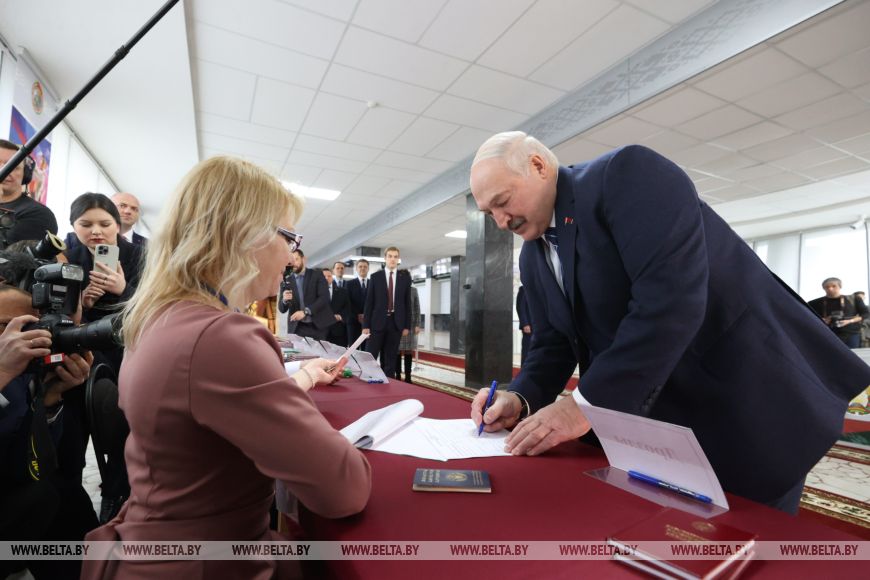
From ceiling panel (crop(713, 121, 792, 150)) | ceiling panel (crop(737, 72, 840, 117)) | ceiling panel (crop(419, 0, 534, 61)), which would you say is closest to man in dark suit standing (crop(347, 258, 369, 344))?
ceiling panel (crop(419, 0, 534, 61))

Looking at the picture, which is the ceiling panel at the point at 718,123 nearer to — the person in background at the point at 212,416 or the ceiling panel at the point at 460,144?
the ceiling panel at the point at 460,144

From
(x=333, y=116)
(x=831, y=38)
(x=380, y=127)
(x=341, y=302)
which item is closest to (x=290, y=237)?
(x=831, y=38)

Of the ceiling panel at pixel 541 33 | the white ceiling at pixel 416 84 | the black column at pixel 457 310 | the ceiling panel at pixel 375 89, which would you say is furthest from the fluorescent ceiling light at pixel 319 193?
the black column at pixel 457 310

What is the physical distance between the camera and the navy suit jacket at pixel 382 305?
5438mm

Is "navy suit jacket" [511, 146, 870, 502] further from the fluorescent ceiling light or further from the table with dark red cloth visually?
the fluorescent ceiling light

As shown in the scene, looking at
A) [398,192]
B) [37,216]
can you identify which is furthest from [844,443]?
[398,192]

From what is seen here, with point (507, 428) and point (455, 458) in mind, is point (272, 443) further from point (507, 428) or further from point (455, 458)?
point (507, 428)

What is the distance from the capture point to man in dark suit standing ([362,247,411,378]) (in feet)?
17.9

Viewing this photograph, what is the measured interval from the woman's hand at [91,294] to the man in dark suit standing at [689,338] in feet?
5.90

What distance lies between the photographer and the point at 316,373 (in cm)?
154

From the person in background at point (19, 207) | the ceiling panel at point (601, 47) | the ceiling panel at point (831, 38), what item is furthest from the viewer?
the ceiling panel at point (601, 47)

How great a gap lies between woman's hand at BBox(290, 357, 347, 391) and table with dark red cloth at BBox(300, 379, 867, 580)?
0.68m

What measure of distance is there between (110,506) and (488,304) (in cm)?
474

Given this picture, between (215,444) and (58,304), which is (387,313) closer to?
(58,304)
